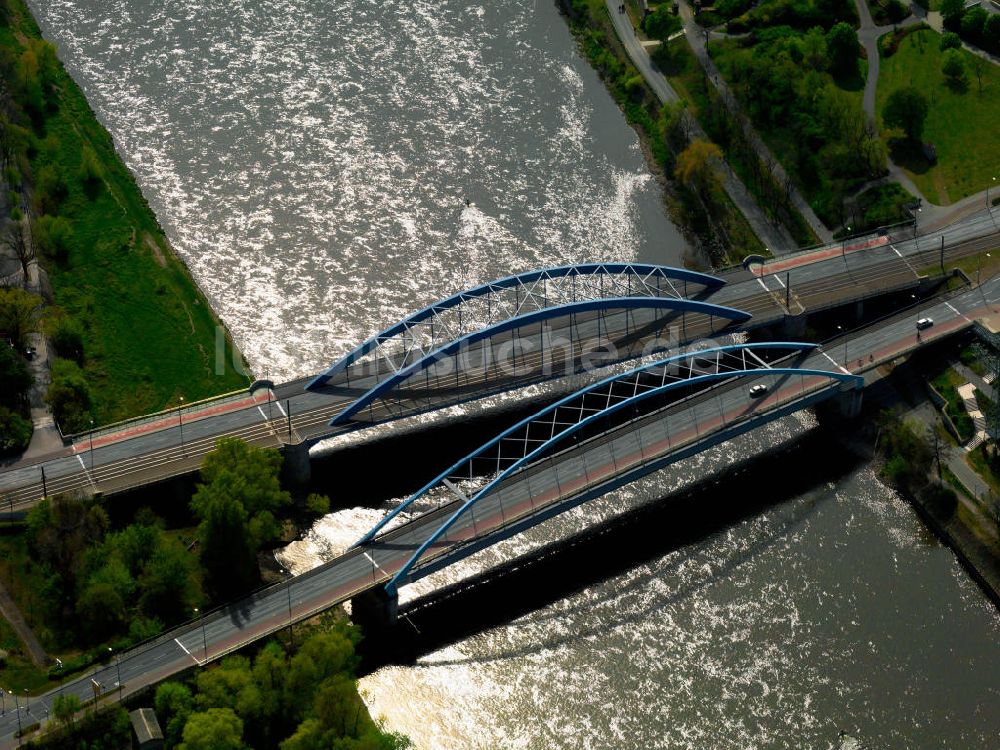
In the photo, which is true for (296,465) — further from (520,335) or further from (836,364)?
(836,364)

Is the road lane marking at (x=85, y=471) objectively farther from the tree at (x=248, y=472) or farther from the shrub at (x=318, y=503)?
the shrub at (x=318, y=503)

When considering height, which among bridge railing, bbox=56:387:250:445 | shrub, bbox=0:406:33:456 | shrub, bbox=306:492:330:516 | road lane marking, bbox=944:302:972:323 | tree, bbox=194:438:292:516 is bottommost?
road lane marking, bbox=944:302:972:323

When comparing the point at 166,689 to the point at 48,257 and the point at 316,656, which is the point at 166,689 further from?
the point at 48,257

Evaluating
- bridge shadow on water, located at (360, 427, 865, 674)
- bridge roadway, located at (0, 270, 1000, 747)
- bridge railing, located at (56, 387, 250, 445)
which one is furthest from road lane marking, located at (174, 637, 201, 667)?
bridge railing, located at (56, 387, 250, 445)

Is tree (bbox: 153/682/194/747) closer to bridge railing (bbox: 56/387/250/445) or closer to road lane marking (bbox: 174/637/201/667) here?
road lane marking (bbox: 174/637/201/667)

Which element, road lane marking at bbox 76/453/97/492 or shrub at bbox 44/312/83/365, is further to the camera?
shrub at bbox 44/312/83/365

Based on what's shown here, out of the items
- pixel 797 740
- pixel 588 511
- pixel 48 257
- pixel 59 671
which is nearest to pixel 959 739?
pixel 797 740

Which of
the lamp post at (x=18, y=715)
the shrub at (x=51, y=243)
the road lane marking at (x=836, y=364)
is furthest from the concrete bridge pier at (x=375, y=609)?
the shrub at (x=51, y=243)
